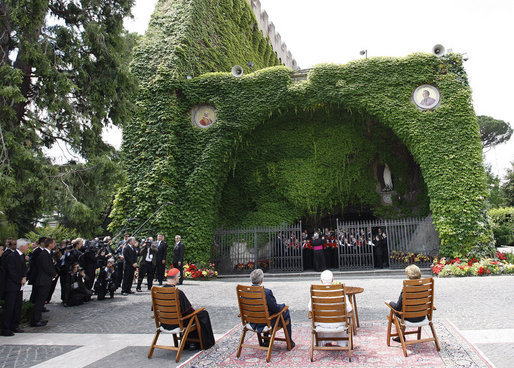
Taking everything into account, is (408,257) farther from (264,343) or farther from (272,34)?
(272,34)

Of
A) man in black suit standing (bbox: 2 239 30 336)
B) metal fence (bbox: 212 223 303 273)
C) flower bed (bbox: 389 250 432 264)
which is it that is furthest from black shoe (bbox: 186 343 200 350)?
flower bed (bbox: 389 250 432 264)

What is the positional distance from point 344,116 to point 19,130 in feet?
43.2

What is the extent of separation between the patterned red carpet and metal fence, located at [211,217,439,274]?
9929 mm

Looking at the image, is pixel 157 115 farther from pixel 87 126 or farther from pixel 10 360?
pixel 10 360

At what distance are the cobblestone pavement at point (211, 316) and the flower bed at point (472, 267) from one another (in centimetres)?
82

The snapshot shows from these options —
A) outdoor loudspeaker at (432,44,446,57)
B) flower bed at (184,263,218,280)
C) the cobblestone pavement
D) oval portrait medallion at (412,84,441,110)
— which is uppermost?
outdoor loudspeaker at (432,44,446,57)

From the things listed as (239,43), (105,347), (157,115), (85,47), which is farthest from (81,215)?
(239,43)

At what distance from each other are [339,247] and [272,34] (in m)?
19.1

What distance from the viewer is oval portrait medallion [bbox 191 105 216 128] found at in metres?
15.7

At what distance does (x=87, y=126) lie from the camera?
8414mm

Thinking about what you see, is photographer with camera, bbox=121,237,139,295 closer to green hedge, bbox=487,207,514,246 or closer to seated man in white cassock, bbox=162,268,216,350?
seated man in white cassock, bbox=162,268,216,350

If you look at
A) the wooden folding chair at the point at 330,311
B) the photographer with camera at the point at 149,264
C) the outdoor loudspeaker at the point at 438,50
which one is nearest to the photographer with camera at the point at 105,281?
the photographer with camera at the point at 149,264

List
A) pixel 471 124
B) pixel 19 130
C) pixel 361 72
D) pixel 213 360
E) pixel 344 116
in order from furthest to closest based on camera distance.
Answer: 1. pixel 344 116
2. pixel 361 72
3. pixel 471 124
4. pixel 19 130
5. pixel 213 360

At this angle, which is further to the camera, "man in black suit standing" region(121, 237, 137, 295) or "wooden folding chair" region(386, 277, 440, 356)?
"man in black suit standing" region(121, 237, 137, 295)
